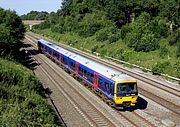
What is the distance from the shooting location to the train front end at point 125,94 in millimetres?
24453

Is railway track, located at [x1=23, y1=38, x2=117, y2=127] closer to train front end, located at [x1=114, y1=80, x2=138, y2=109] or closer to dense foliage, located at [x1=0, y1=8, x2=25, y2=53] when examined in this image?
train front end, located at [x1=114, y1=80, x2=138, y2=109]

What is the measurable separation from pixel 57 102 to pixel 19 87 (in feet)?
16.5

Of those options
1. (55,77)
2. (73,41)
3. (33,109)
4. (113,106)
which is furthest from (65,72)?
(73,41)

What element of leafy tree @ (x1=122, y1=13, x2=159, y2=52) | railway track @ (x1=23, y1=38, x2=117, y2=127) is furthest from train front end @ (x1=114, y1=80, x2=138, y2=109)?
leafy tree @ (x1=122, y1=13, x2=159, y2=52)

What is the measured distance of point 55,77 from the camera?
133 feet

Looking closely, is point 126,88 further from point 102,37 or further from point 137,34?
point 102,37

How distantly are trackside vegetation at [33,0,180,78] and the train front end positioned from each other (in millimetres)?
13270

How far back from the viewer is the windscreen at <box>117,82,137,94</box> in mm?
24469

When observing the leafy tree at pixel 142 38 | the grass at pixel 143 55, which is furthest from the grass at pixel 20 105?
the leafy tree at pixel 142 38

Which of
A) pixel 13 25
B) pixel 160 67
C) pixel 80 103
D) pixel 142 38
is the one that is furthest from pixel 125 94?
pixel 13 25

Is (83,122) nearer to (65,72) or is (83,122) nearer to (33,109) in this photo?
(33,109)

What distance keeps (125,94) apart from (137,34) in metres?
31.0

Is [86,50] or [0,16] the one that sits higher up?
[0,16]

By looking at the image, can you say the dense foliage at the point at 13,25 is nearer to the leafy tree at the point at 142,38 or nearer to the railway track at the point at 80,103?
the railway track at the point at 80,103
